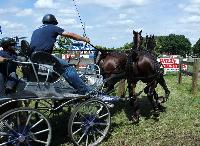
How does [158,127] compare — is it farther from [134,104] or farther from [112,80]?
[112,80]

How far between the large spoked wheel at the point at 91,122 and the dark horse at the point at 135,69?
6.35 feet

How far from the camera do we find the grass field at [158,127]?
7918 mm

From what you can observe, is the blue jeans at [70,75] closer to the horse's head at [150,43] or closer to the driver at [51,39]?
the driver at [51,39]

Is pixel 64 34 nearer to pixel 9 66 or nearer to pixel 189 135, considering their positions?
pixel 9 66

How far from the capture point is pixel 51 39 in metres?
7.37

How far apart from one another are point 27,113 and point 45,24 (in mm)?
1770

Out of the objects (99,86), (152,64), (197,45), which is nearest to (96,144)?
(99,86)

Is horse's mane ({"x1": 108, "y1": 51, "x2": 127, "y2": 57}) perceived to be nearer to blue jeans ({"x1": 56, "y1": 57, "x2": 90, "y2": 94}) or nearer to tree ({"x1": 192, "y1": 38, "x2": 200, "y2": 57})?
blue jeans ({"x1": 56, "y1": 57, "x2": 90, "y2": 94})

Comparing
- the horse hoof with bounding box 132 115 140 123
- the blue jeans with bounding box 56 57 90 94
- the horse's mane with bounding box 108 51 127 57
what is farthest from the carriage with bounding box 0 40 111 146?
the horse's mane with bounding box 108 51 127 57

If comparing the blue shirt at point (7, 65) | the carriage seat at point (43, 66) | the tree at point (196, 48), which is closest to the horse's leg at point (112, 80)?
the carriage seat at point (43, 66)

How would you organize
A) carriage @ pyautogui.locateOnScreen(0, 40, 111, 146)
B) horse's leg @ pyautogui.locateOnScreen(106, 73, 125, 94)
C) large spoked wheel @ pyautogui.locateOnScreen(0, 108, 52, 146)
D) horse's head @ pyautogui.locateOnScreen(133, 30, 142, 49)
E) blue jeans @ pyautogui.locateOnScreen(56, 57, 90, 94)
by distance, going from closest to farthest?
large spoked wheel @ pyautogui.locateOnScreen(0, 108, 52, 146)
carriage @ pyautogui.locateOnScreen(0, 40, 111, 146)
blue jeans @ pyautogui.locateOnScreen(56, 57, 90, 94)
horse's leg @ pyautogui.locateOnScreen(106, 73, 125, 94)
horse's head @ pyautogui.locateOnScreen(133, 30, 142, 49)

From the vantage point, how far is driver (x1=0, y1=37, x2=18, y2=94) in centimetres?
700

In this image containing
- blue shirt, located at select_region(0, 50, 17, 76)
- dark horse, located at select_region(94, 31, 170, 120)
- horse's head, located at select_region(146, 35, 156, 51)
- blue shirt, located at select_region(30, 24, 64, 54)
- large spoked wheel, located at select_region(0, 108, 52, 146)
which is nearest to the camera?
large spoked wheel, located at select_region(0, 108, 52, 146)

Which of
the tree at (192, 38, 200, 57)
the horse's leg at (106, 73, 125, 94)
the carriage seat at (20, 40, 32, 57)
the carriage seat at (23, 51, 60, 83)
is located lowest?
the tree at (192, 38, 200, 57)
